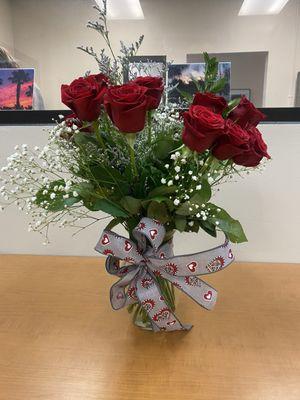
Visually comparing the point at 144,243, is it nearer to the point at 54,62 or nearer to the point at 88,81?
the point at 88,81

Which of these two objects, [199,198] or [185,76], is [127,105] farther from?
[185,76]

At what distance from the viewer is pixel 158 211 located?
24.4 inches

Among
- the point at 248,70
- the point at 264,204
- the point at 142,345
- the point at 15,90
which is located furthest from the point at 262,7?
the point at 142,345

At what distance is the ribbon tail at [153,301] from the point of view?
0.65 meters

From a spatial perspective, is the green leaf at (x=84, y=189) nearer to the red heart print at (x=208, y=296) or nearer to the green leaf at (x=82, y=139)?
the green leaf at (x=82, y=139)

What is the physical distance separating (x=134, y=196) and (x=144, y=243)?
0.31ft

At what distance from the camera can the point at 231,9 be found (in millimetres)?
1452

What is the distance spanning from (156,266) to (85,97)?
0.34 meters

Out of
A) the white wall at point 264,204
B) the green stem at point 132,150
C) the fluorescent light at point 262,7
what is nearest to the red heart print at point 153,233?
the green stem at point 132,150

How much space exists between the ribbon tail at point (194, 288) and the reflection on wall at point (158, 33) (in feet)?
2.93

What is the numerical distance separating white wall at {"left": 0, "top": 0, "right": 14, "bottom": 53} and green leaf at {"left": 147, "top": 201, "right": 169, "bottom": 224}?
119cm

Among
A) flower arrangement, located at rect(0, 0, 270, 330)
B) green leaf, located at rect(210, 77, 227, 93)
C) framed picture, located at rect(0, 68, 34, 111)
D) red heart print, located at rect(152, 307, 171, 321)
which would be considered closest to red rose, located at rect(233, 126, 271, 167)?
flower arrangement, located at rect(0, 0, 270, 330)

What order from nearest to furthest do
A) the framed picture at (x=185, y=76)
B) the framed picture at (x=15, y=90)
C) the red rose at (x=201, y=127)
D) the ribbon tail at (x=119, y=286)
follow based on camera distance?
the red rose at (x=201, y=127) < the ribbon tail at (x=119, y=286) < the framed picture at (x=185, y=76) < the framed picture at (x=15, y=90)

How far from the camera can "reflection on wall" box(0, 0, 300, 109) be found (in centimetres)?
133
